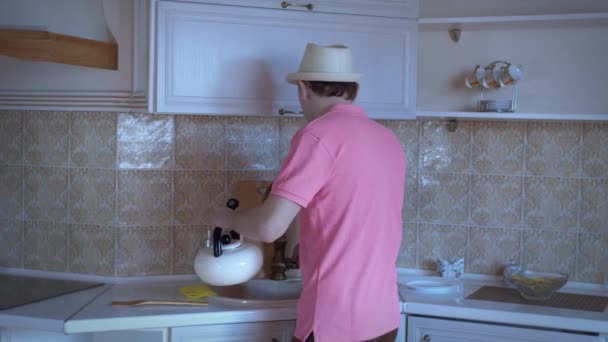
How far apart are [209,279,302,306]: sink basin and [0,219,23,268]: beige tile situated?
0.85 m

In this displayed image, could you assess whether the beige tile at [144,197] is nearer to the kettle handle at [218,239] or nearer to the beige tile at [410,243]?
the kettle handle at [218,239]

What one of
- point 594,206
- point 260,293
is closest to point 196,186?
point 260,293

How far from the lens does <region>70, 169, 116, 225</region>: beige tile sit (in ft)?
8.29

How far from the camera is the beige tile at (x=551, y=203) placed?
2564mm

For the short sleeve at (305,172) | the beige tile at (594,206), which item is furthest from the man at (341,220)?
the beige tile at (594,206)

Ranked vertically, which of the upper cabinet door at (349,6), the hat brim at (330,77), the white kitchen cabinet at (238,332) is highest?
the upper cabinet door at (349,6)

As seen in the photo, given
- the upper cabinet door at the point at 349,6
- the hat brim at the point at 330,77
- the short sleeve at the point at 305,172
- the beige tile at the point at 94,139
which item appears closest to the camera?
the short sleeve at the point at 305,172

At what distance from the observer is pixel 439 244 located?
2688 mm

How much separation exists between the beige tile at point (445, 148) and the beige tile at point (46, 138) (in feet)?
4.74

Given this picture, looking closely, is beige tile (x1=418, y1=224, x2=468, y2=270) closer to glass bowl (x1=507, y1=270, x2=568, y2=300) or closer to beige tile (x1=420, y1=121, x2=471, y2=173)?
beige tile (x1=420, y1=121, x2=471, y2=173)

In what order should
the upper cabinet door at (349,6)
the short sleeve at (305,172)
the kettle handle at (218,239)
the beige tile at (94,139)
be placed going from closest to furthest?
1. the short sleeve at (305,172)
2. the kettle handle at (218,239)
3. the upper cabinet door at (349,6)
4. the beige tile at (94,139)

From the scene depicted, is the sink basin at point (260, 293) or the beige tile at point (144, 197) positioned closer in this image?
the sink basin at point (260, 293)

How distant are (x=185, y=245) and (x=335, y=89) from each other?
3.38ft

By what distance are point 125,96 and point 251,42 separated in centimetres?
51
